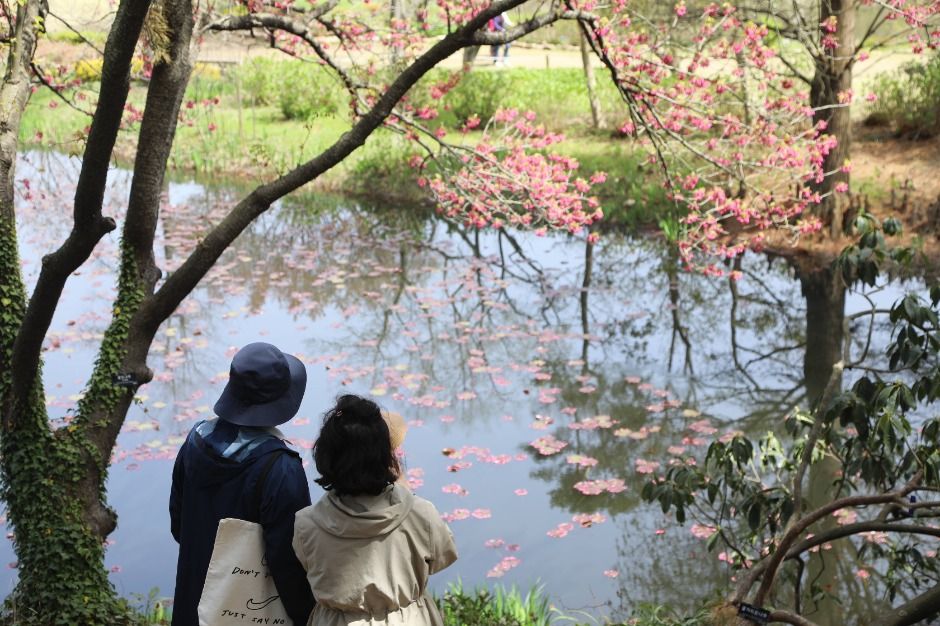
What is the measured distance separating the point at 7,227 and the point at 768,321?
21.4 feet

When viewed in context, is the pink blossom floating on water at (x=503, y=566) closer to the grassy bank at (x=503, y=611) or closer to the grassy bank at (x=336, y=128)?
the grassy bank at (x=503, y=611)

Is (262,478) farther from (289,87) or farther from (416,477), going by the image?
(289,87)

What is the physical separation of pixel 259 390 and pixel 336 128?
13507 millimetres

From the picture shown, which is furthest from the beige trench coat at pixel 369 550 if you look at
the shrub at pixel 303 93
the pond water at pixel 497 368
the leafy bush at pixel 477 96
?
the shrub at pixel 303 93

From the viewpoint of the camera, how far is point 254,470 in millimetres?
2047

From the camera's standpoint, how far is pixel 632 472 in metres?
5.88

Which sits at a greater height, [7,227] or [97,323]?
[7,227]

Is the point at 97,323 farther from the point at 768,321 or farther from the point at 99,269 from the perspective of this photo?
the point at 768,321

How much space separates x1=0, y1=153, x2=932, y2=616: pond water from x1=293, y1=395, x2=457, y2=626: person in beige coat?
8.09ft

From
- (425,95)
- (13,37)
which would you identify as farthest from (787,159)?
(425,95)

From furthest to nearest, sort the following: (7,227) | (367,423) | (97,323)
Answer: (97,323) → (7,227) → (367,423)

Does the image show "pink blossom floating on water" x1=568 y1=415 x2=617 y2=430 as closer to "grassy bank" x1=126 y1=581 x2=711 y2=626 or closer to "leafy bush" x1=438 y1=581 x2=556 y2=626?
"grassy bank" x1=126 y1=581 x2=711 y2=626

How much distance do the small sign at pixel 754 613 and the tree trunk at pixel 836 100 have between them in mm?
7345

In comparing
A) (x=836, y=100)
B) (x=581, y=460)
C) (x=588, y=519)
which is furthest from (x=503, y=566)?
(x=836, y=100)
